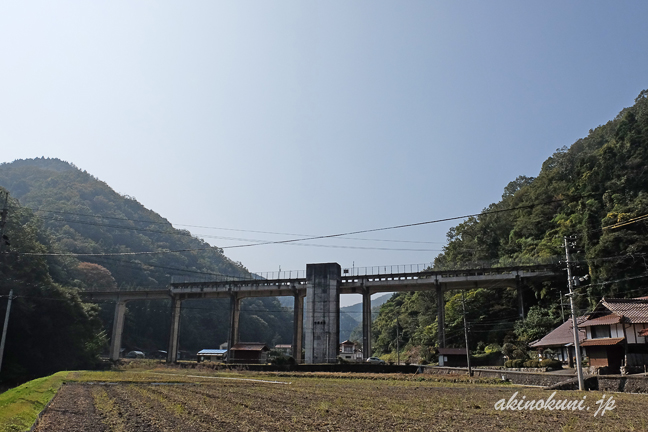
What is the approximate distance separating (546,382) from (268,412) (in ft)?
72.2

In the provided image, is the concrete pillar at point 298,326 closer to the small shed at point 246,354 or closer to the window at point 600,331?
the small shed at point 246,354

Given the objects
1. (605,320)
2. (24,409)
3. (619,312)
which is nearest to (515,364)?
(605,320)

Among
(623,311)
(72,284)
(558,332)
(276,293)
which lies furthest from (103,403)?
(72,284)

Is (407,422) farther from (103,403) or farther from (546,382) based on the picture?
(546,382)

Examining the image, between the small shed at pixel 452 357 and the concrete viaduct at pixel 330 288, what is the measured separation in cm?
611

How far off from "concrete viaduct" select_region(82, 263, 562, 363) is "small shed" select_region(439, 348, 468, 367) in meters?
6.11

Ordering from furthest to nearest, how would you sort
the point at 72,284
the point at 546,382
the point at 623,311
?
the point at 72,284
the point at 623,311
the point at 546,382

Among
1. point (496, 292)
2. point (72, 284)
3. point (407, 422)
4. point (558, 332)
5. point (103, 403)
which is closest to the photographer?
point (407, 422)

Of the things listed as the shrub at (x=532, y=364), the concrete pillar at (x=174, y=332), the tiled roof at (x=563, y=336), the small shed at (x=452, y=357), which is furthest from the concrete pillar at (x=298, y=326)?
the tiled roof at (x=563, y=336)

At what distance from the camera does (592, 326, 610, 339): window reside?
1414 inches

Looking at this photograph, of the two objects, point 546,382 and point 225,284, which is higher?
point 225,284

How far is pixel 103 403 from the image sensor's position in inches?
762

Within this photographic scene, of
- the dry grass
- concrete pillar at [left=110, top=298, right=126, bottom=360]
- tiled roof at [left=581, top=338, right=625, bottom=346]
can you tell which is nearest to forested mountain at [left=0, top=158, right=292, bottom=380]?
concrete pillar at [left=110, top=298, right=126, bottom=360]

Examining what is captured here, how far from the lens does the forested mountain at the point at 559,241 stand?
52625mm
